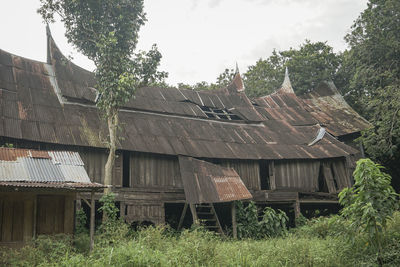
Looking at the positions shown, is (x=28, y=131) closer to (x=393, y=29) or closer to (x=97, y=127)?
(x=97, y=127)

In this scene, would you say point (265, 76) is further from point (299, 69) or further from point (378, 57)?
point (378, 57)

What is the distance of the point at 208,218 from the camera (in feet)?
58.9

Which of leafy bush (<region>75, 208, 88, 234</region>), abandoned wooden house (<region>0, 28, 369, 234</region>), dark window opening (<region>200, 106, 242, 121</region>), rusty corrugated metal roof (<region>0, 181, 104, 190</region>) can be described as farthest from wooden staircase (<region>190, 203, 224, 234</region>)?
dark window opening (<region>200, 106, 242, 121</region>)

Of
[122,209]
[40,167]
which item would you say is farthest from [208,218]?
[40,167]

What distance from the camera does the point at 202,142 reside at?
19.2 meters

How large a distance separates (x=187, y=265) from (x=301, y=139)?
14.3 metres

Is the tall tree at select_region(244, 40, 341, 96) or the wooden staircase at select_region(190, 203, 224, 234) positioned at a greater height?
the tall tree at select_region(244, 40, 341, 96)

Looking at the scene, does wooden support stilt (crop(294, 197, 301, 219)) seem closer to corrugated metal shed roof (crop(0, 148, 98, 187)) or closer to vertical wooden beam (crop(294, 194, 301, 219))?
vertical wooden beam (crop(294, 194, 301, 219))

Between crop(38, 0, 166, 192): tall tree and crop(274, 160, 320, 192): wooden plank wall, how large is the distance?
791 cm

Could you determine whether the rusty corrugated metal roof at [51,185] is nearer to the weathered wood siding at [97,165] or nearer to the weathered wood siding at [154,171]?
the weathered wood siding at [97,165]

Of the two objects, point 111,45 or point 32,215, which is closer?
point 32,215

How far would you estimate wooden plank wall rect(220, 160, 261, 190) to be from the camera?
767 inches

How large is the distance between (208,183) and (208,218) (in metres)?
2.56

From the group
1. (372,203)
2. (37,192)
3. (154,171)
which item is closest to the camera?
(372,203)
